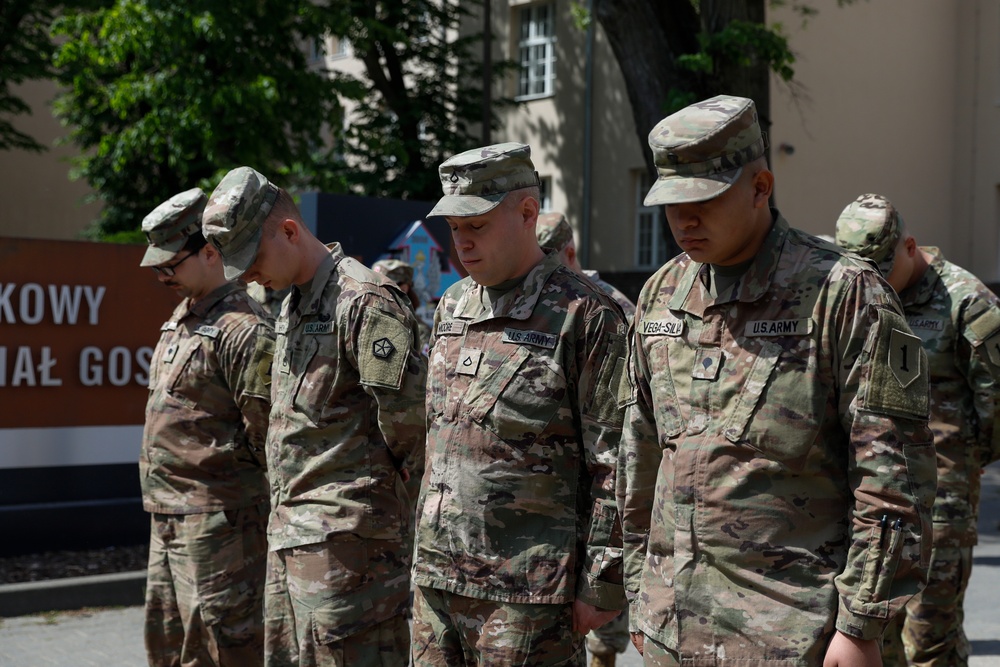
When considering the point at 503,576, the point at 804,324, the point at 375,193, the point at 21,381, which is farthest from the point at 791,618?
the point at 375,193

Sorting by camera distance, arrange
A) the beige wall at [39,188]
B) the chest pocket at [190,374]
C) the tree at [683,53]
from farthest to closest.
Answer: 1. the beige wall at [39,188]
2. the tree at [683,53]
3. the chest pocket at [190,374]

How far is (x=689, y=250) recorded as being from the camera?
2.96 metres

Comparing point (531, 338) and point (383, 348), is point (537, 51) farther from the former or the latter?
point (531, 338)

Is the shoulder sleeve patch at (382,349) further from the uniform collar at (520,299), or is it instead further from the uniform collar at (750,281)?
the uniform collar at (750,281)

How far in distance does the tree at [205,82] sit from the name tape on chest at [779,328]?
50.8ft

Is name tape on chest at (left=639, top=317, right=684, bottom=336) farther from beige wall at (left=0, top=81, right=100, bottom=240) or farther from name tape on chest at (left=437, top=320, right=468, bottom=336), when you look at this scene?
beige wall at (left=0, top=81, right=100, bottom=240)

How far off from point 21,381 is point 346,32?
12.6 meters

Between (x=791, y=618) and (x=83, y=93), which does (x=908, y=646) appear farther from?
(x=83, y=93)

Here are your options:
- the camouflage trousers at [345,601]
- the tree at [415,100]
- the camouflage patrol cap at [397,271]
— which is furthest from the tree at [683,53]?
the camouflage trousers at [345,601]

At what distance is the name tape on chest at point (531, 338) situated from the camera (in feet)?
11.4

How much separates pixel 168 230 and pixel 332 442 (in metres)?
1.63

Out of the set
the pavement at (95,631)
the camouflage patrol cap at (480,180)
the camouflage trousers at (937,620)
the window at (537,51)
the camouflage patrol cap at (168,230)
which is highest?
the window at (537,51)

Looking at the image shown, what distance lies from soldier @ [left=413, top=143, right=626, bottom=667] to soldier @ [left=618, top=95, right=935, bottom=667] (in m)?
0.37

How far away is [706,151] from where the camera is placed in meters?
2.88
